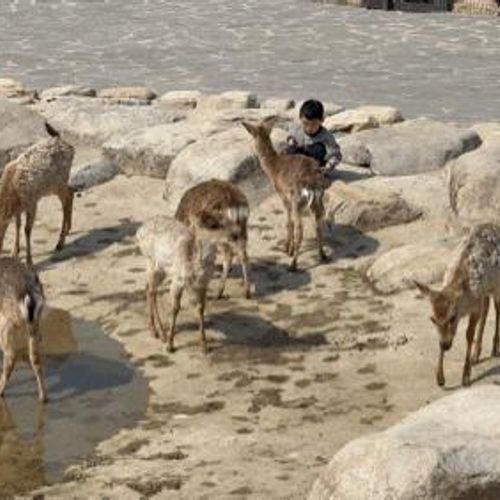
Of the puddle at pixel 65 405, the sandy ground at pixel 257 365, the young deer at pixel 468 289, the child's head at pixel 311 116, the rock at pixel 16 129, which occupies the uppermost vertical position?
the child's head at pixel 311 116

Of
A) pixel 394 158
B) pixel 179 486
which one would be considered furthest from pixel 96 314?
pixel 394 158

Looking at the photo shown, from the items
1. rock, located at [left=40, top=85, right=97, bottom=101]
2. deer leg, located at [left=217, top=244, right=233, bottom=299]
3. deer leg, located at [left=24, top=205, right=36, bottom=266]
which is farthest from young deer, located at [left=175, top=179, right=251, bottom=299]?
rock, located at [left=40, top=85, right=97, bottom=101]

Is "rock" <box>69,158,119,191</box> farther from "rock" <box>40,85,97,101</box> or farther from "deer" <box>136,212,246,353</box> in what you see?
"deer" <box>136,212,246,353</box>

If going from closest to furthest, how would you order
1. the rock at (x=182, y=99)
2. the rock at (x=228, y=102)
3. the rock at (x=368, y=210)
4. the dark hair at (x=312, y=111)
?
the rock at (x=368, y=210) → the dark hair at (x=312, y=111) → the rock at (x=228, y=102) → the rock at (x=182, y=99)

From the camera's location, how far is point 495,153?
14359mm

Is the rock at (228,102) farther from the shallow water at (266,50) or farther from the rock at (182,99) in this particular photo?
the shallow water at (266,50)

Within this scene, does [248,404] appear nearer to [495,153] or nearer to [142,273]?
[142,273]

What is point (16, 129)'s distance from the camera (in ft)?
58.2

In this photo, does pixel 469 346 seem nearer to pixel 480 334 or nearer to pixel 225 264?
pixel 480 334

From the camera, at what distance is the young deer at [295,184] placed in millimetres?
13656

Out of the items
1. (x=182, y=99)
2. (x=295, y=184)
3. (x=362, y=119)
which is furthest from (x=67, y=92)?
(x=295, y=184)

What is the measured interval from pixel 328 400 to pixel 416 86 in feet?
43.9

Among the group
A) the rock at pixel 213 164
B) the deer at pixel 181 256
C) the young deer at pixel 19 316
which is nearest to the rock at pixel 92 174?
the rock at pixel 213 164

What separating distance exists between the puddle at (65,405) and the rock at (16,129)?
540 cm
